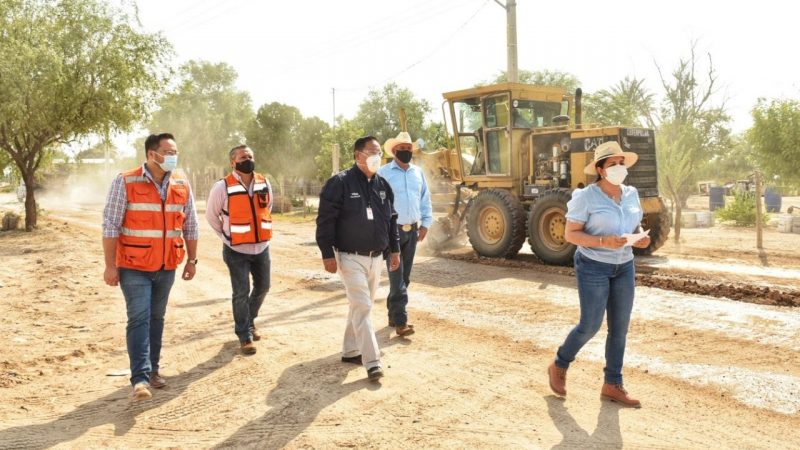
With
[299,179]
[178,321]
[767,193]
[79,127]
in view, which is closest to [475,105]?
[178,321]

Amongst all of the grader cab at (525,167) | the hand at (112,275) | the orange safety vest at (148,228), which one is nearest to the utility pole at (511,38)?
the grader cab at (525,167)

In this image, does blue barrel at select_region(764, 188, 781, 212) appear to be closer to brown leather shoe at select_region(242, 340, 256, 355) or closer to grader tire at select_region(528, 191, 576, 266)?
grader tire at select_region(528, 191, 576, 266)

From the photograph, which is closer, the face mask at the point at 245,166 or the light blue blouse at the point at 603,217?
the light blue blouse at the point at 603,217

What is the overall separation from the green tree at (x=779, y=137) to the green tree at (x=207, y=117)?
38850mm

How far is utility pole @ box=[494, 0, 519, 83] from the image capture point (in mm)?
Answer: 16188

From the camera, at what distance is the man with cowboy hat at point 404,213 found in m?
6.47

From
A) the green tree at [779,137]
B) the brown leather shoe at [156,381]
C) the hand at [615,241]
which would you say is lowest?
the brown leather shoe at [156,381]

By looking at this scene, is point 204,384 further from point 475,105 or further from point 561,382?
point 475,105

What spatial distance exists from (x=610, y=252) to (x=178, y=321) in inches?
197

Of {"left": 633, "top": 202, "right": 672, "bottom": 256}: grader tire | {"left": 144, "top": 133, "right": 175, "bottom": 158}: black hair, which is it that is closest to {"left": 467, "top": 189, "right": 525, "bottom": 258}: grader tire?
{"left": 633, "top": 202, "right": 672, "bottom": 256}: grader tire

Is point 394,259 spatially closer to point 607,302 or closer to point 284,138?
point 607,302

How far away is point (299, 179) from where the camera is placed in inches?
2067

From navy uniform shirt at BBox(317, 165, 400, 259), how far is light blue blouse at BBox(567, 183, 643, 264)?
1.53 m

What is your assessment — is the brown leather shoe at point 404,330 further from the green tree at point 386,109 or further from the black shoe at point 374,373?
the green tree at point 386,109
